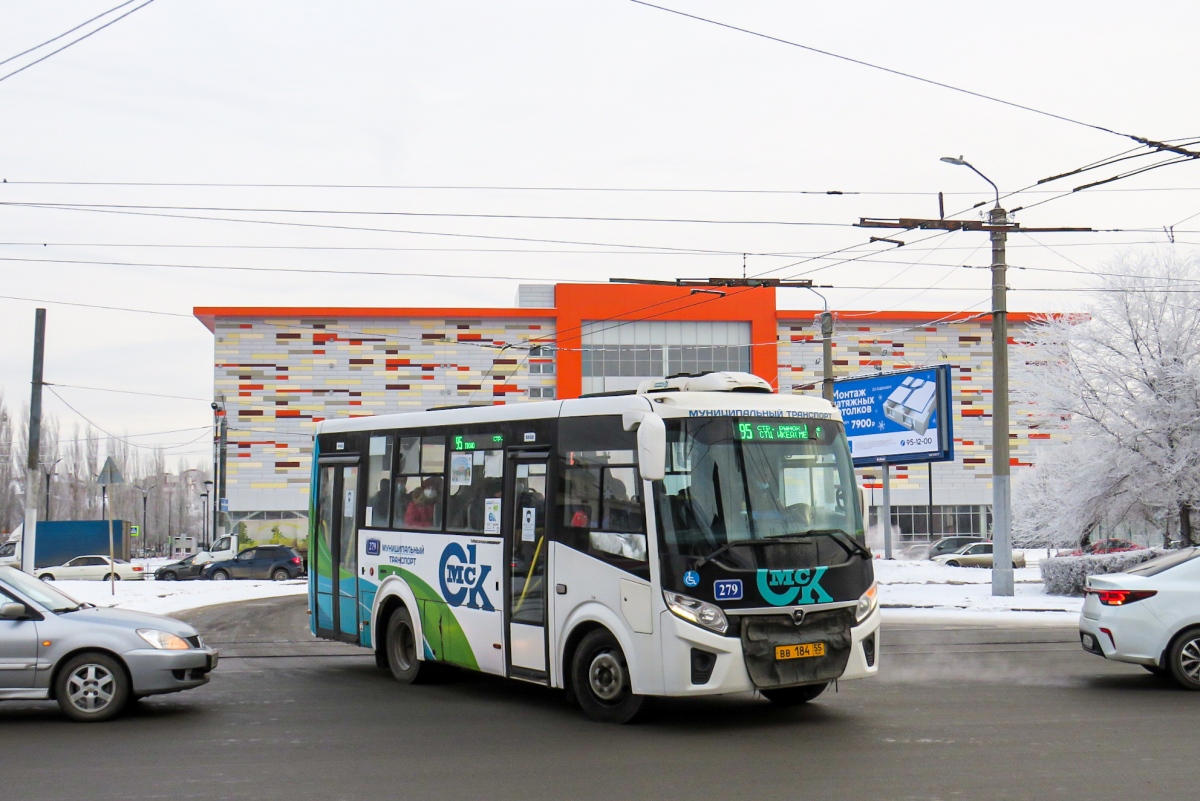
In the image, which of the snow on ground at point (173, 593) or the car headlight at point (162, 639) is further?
the snow on ground at point (173, 593)

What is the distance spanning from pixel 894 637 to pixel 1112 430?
14.7 metres

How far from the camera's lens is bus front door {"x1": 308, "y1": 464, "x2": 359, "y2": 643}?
1329cm

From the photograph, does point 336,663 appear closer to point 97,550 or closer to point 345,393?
point 97,550

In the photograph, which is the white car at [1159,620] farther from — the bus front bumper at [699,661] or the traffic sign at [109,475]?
the traffic sign at [109,475]

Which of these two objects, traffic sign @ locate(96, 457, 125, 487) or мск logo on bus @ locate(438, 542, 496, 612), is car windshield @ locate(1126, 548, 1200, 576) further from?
traffic sign @ locate(96, 457, 125, 487)

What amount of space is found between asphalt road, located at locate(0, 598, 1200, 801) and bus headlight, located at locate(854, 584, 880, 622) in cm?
83

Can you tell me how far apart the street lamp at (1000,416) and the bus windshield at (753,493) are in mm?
14347

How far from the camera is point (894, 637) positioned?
17.9 m

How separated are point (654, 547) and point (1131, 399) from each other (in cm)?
2416

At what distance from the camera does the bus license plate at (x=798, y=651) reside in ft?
30.1

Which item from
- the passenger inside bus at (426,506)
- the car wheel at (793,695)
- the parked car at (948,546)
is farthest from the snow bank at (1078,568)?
the parked car at (948,546)

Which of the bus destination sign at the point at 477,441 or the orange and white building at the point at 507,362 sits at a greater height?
the orange and white building at the point at 507,362

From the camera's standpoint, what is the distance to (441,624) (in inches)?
462

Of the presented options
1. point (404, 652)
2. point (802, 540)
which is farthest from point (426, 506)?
point (802, 540)
